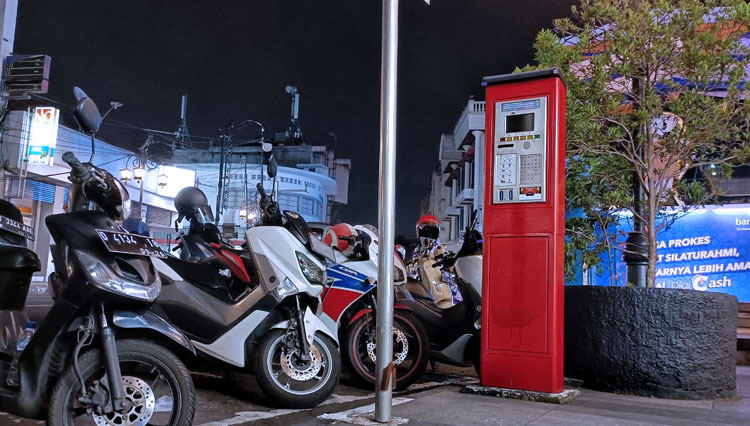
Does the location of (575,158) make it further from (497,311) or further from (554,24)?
(497,311)

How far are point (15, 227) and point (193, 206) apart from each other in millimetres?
3248

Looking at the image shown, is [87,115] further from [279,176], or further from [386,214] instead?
[279,176]

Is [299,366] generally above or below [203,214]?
below

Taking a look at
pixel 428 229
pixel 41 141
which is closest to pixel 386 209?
pixel 428 229

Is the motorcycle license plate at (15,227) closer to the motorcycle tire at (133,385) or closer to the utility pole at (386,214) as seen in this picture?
the motorcycle tire at (133,385)

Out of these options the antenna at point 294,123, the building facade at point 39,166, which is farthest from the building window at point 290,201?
the building facade at point 39,166

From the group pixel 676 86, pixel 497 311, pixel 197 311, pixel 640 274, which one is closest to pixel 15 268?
pixel 197 311

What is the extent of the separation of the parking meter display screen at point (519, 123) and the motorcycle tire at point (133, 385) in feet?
11.5

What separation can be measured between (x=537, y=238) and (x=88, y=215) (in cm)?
345

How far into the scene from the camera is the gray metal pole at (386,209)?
13.2 feet

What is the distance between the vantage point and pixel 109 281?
318 centimetres

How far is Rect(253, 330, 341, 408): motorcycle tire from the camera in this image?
4.56 meters

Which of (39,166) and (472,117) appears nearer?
(39,166)

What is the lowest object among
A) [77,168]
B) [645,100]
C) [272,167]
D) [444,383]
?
[444,383]
